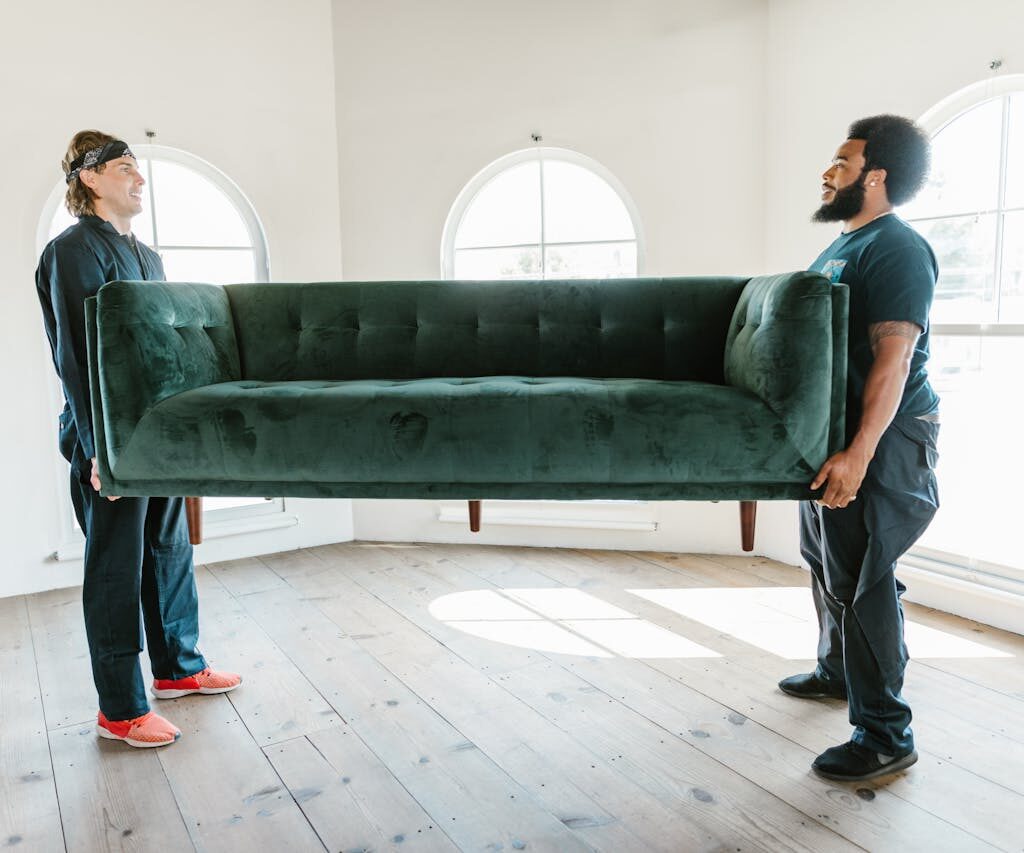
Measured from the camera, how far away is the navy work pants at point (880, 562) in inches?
76.0

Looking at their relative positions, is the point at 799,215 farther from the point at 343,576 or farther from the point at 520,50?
the point at 343,576

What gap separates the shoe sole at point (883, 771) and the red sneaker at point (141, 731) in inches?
67.7

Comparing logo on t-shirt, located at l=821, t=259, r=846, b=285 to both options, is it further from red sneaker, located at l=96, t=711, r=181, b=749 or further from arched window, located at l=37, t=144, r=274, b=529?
arched window, located at l=37, t=144, r=274, b=529

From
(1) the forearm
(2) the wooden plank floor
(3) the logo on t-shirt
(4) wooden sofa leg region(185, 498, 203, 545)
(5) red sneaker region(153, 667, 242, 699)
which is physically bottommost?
(2) the wooden plank floor

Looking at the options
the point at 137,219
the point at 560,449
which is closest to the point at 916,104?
the point at 560,449

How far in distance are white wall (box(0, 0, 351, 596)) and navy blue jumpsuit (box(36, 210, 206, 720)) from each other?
143 centimetres

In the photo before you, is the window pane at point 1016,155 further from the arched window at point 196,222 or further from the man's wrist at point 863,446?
the arched window at point 196,222

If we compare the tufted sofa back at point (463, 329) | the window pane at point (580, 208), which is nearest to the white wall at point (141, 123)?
the window pane at point (580, 208)

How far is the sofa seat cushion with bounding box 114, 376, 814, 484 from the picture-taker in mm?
1686

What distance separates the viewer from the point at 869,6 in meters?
3.20

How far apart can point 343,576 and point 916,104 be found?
304 centimetres

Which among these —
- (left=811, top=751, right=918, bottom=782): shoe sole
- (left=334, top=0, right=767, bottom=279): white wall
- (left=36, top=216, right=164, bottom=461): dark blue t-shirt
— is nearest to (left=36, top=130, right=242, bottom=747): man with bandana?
(left=36, top=216, right=164, bottom=461): dark blue t-shirt

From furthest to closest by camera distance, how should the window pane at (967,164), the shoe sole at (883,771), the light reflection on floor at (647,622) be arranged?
the window pane at (967,164) < the light reflection on floor at (647,622) < the shoe sole at (883,771)

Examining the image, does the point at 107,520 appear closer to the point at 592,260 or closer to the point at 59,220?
the point at 59,220
